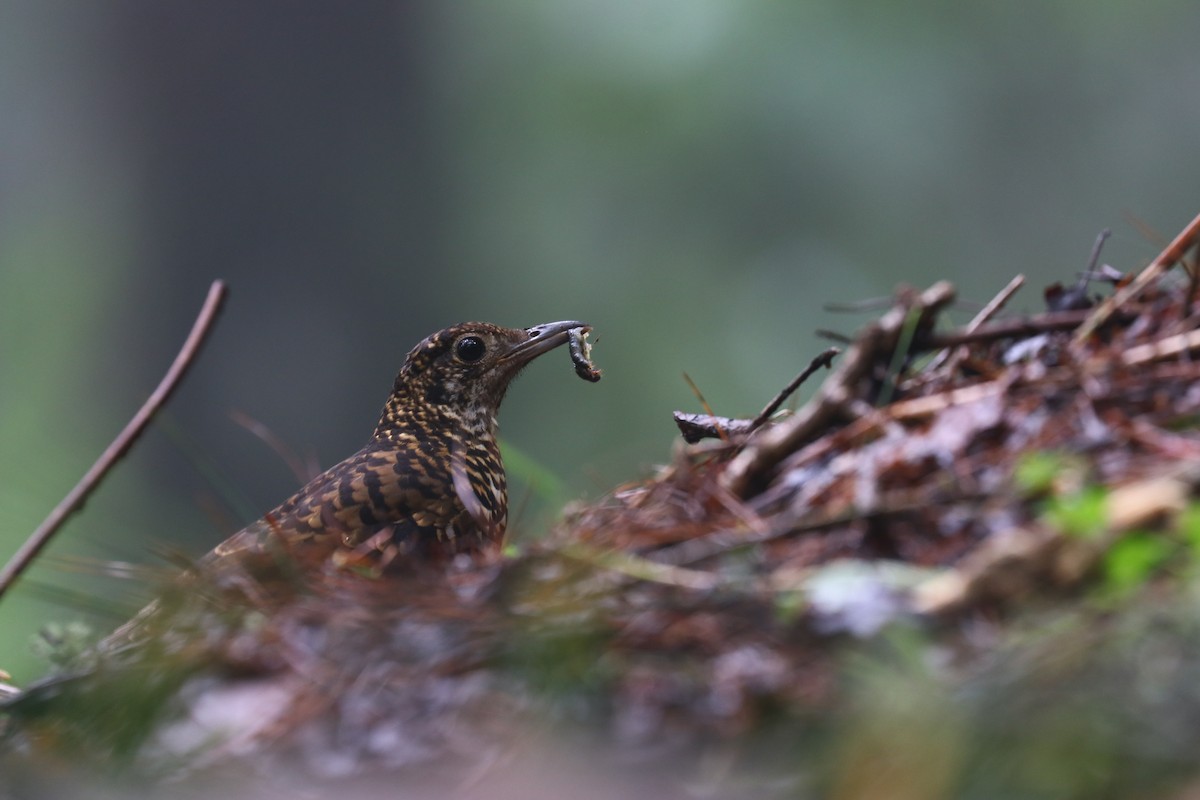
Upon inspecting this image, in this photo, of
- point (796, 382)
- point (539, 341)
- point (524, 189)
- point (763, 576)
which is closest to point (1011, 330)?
point (796, 382)

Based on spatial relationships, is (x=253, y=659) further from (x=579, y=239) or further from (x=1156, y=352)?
(x=579, y=239)

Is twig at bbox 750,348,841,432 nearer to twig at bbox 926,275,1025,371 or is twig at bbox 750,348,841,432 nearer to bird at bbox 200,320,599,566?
twig at bbox 926,275,1025,371

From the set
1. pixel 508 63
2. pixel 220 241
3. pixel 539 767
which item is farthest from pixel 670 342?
pixel 539 767

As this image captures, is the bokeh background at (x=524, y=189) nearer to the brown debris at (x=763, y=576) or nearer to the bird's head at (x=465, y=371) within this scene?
the bird's head at (x=465, y=371)

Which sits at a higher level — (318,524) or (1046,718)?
(318,524)

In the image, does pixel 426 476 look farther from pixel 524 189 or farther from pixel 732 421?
pixel 524 189


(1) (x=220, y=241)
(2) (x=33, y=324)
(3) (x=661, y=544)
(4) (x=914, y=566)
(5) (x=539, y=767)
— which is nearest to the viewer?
(5) (x=539, y=767)

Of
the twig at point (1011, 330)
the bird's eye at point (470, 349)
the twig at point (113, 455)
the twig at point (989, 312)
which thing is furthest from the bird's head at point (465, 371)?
the twig at point (1011, 330)
